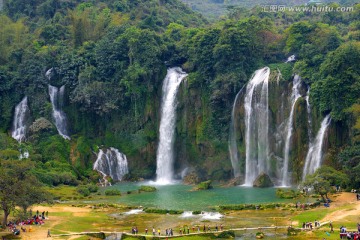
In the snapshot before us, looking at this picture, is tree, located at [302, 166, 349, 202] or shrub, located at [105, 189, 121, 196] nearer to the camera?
tree, located at [302, 166, 349, 202]

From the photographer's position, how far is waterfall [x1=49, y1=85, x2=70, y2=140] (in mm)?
85188

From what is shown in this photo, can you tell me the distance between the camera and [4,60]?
92250mm

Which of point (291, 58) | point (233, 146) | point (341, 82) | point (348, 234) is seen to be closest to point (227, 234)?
point (348, 234)

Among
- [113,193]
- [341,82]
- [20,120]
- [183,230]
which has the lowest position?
[183,230]

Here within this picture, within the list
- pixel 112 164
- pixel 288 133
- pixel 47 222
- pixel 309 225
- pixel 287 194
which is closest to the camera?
pixel 309 225

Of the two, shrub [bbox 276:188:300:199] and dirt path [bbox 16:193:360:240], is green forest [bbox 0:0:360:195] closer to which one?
shrub [bbox 276:188:300:199]

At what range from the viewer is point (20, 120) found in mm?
85438

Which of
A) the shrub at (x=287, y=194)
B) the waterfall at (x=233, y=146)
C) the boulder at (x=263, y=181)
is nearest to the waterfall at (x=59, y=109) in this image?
the waterfall at (x=233, y=146)

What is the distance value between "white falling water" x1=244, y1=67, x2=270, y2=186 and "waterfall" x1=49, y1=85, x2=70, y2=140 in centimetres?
2315

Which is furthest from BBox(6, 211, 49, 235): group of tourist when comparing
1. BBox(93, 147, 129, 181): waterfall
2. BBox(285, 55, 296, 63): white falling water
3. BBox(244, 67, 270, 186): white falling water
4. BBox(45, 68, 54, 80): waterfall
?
BBox(285, 55, 296, 63): white falling water

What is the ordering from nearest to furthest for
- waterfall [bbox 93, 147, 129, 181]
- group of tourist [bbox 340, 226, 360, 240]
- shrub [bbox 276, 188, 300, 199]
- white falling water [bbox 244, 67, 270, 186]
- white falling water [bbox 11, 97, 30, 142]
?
1. group of tourist [bbox 340, 226, 360, 240]
2. shrub [bbox 276, 188, 300, 199]
3. white falling water [bbox 244, 67, 270, 186]
4. waterfall [bbox 93, 147, 129, 181]
5. white falling water [bbox 11, 97, 30, 142]

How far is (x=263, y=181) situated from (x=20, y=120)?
32734 millimetres

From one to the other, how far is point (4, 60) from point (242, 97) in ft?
113

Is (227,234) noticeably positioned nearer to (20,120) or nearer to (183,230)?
(183,230)
